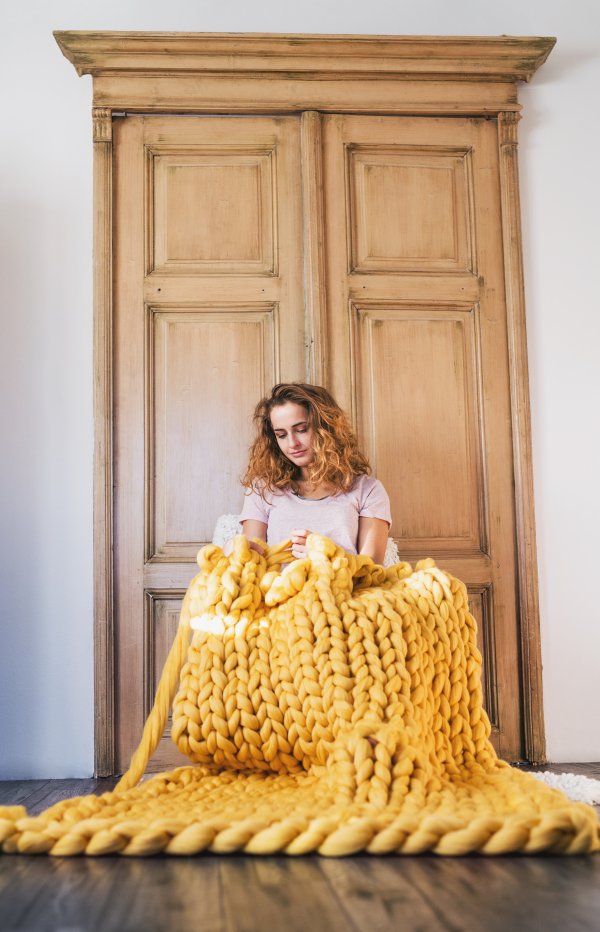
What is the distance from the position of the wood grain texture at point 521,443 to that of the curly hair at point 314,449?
52cm

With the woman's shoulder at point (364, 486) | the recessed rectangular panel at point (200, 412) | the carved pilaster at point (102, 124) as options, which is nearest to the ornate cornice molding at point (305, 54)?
the carved pilaster at point (102, 124)

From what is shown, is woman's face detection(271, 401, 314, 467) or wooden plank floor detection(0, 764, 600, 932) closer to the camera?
wooden plank floor detection(0, 764, 600, 932)

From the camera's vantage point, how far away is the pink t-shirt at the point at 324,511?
67.2 inches

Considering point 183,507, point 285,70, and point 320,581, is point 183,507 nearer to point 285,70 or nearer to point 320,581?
point 320,581

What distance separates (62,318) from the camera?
6.49 feet

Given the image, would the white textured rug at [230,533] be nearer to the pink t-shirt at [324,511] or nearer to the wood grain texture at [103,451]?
the pink t-shirt at [324,511]

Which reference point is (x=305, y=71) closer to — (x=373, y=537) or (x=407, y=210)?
(x=407, y=210)

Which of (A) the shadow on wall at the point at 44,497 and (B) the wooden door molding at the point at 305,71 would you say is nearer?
(A) the shadow on wall at the point at 44,497

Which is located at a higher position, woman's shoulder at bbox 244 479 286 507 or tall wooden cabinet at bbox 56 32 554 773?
tall wooden cabinet at bbox 56 32 554 773

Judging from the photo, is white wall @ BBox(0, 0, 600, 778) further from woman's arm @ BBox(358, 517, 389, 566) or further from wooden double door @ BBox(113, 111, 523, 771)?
woman's arm @ BBox(358, 517, 389, 566)

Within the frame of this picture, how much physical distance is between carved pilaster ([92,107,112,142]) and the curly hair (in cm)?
98

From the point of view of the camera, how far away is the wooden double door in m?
1.96

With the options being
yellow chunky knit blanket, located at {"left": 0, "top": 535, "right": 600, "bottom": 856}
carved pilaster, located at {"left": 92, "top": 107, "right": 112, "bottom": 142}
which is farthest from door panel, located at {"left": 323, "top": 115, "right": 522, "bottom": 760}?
yellow chunky knit blanket, located at {"left": 0, "top": 535, "right": 600, "bottom": 856}

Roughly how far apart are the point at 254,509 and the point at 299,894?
1.30 metres
